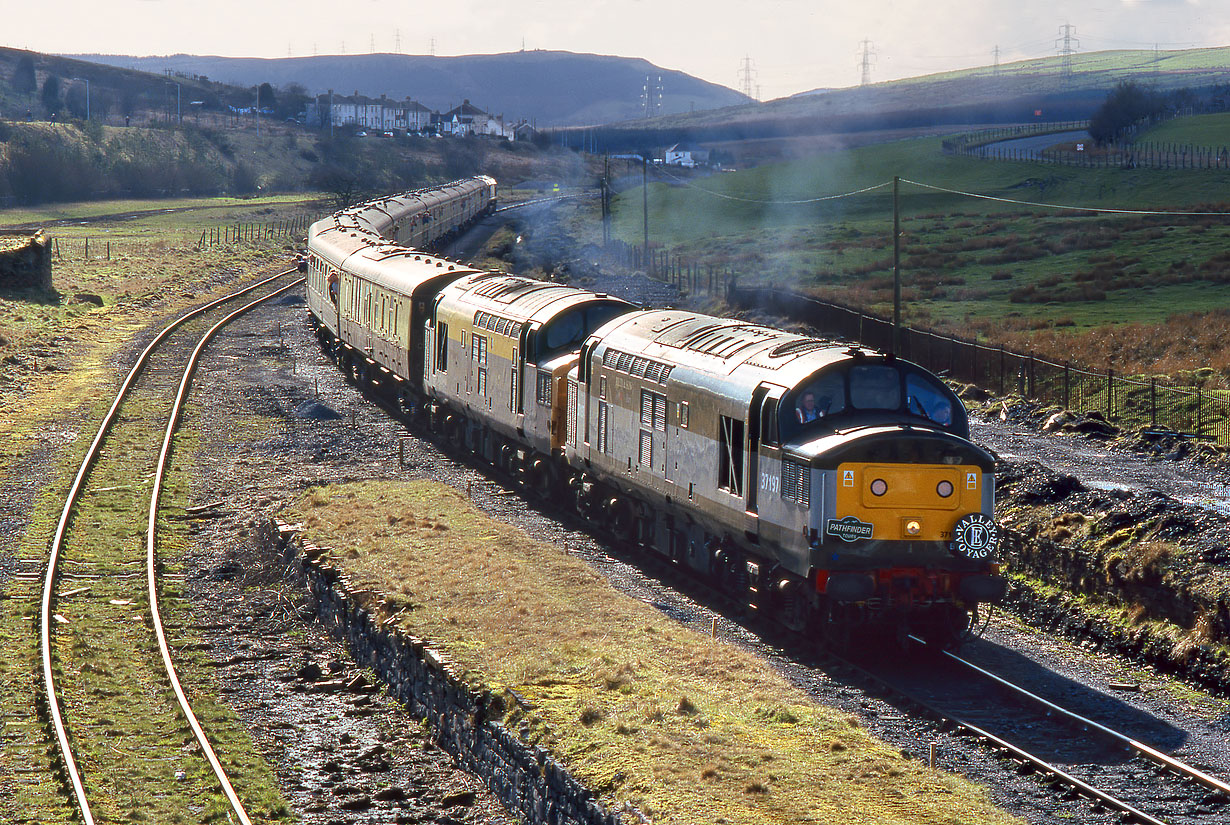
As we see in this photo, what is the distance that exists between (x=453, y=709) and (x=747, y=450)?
5.51m

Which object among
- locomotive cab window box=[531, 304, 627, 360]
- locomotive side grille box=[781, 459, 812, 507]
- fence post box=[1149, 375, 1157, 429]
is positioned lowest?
fence post box=[1149, 375, 1157, 429]

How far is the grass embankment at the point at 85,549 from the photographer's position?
15547mm

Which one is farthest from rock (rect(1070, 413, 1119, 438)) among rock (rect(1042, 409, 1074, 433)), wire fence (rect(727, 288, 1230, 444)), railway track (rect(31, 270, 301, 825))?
railway track (rect(31, 270, 301, 825))

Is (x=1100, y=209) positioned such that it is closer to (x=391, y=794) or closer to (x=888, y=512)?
(x=888, y=512)

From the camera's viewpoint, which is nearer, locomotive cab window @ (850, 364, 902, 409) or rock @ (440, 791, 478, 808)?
rock @ (440, 791, 478, 808)

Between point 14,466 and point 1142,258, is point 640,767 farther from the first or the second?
point 1142,258

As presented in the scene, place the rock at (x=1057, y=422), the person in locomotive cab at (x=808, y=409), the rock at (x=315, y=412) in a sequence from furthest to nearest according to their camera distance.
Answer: the rock at (x=315, y=412)
the rock at (x=1057, y=422)
the person in locomotive cab at (x=808, y=409)

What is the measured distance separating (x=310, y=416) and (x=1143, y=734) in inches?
1066

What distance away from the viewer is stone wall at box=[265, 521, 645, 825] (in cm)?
1389

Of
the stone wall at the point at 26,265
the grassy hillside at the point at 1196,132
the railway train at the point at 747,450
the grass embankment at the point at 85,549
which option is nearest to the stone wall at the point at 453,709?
the grass embankment at the point at 85,549

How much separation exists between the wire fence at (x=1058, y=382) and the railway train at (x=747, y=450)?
1518 centimetres

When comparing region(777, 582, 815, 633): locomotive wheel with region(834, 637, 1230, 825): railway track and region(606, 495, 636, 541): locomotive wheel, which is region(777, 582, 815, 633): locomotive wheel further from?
region(606, 495, 636, 541): locomotive wheel

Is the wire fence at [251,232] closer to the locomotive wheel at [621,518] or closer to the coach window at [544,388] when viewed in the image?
the coach window at [544,388]

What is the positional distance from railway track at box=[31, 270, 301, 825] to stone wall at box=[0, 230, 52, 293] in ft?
107
